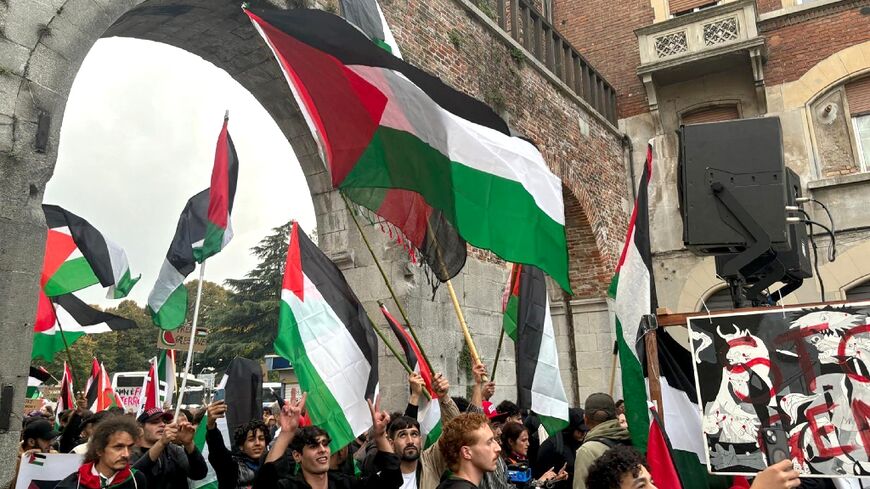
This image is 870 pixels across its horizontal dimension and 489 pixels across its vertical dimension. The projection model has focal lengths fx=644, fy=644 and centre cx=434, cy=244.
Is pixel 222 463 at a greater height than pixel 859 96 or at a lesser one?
lesser

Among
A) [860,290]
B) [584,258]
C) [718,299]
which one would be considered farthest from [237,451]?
[860,290]

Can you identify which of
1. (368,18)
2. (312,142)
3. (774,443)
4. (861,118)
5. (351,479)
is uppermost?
(861,118)

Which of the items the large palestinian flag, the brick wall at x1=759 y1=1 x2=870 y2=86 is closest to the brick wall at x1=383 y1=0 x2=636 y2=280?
the large palestinian flag

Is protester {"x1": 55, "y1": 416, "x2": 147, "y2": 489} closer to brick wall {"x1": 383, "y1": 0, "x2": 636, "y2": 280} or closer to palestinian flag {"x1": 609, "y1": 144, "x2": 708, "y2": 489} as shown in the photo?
palestinian flag {"x1": 609, "y1": 144, "x2": 708, "y2": 489}

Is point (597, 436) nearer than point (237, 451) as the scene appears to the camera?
Yes

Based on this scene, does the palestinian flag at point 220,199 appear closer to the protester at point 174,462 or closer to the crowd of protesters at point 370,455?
the crowd of protesters at point 370,455

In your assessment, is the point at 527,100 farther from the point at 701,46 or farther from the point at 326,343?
the point at 326,343

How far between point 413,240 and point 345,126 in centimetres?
78

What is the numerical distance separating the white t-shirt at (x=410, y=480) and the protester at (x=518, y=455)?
0.91 meters

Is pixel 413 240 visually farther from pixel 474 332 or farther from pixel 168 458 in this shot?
pixel 474 332

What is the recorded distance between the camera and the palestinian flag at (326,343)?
12.7ft

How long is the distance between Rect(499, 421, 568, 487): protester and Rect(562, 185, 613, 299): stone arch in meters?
7.56

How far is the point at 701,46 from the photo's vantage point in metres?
13.8

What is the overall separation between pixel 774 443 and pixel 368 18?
5.18 m
